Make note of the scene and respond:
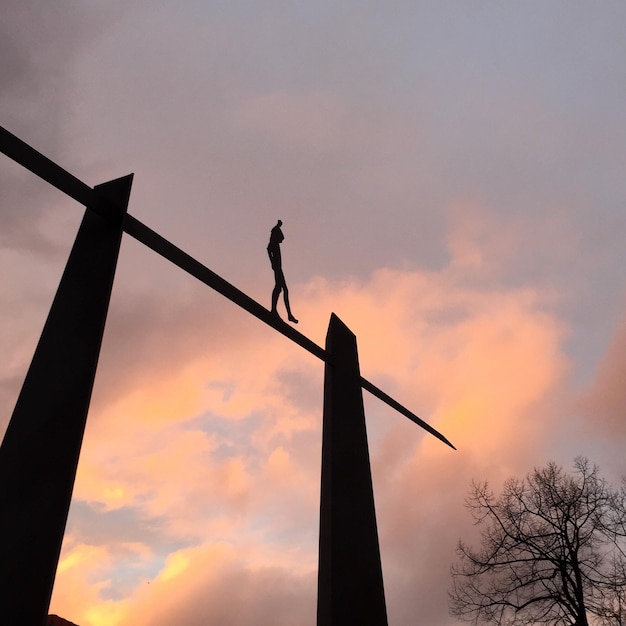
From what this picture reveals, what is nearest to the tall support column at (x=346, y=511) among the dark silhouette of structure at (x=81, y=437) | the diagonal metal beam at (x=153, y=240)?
the dark silhouette of structure at (x=81, y=437)

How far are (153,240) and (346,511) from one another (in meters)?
4.44

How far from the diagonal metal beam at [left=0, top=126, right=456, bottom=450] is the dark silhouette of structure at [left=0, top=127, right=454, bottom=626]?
0.01m

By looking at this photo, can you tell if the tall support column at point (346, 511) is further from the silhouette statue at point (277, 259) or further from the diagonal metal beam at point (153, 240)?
the silhouette statue at point (277, 259)

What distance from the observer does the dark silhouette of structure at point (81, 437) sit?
13.4 feet

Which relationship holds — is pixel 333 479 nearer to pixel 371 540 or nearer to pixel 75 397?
pixel 371 540

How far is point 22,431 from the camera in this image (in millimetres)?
4500

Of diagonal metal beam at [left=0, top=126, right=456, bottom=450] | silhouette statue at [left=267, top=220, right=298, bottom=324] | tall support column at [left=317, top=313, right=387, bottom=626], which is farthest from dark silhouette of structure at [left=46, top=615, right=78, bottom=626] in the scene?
silhouette statue at [left=267, top=220, right=298, bottom=324]

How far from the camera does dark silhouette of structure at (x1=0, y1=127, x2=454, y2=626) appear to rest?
4.08m

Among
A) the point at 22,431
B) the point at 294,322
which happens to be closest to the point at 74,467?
the point at 22,431

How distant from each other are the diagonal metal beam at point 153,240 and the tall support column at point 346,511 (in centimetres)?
50

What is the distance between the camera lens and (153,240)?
6.39 meters

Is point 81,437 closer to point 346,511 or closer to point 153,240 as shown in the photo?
point 153,240

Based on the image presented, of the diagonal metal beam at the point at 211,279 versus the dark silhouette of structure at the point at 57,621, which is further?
the dark silhouette of structure at the point at 57,621

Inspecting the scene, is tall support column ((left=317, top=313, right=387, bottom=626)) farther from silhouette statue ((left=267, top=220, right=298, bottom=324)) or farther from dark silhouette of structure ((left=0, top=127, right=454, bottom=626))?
silhouette statue ((left=267, top=220, right=298, bottom=324))
